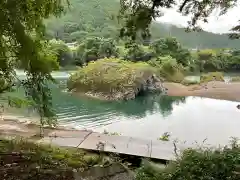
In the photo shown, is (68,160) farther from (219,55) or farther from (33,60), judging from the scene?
(219,55)

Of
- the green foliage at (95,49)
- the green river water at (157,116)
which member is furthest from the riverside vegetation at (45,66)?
the green foliage at (95,49)

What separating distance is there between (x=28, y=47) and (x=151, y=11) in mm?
1541

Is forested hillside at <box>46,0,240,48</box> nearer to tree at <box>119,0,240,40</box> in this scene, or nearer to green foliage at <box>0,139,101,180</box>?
green foliage at <box>0,139,101,180</box>

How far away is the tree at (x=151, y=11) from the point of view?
454 cm

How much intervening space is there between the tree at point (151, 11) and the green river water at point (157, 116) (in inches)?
233

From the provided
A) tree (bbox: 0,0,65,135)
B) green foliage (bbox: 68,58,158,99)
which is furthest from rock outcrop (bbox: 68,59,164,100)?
tree (bbox: 0,0,65,135)

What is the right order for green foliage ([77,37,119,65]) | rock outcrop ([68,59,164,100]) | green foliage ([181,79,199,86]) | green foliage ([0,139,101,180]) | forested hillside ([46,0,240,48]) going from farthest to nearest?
forested hillside ([46,0,240,48]) < green foliage ([77,37,119,65]) < green foliage ([181,79,199,86]) < rock outcrop ([68,59,164,100]) < green foliage ([0,139,101,180])

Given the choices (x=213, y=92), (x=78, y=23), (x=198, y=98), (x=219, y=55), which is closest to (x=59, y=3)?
(x=198, y=98)

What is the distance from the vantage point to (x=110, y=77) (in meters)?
23.3

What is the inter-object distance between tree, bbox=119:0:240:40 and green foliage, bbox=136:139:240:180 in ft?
4.63

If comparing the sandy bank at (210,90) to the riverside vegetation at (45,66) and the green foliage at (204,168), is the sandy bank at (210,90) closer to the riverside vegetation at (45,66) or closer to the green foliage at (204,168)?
the riverside vegetation at (45,66)

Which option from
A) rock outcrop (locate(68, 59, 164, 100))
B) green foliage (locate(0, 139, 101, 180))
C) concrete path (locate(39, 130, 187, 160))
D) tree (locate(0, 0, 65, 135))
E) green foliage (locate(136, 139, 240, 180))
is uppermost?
tree (locate(0, 0, 65, 135))

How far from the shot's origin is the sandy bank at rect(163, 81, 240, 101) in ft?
77.5

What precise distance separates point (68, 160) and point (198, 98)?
17.8 meters
